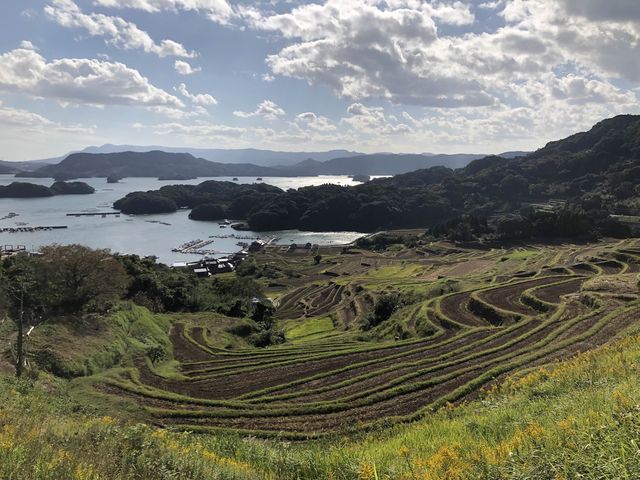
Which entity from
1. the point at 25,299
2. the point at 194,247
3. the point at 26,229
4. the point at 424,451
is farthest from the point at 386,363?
the point at 26,229

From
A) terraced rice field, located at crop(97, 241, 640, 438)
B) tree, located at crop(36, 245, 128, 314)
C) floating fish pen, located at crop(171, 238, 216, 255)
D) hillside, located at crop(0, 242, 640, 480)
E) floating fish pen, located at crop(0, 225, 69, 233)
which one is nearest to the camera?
hillside, located at crop(0, 242, 640, 480)

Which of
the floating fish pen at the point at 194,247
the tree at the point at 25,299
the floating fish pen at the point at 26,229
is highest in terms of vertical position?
the tree at the point at 25,299

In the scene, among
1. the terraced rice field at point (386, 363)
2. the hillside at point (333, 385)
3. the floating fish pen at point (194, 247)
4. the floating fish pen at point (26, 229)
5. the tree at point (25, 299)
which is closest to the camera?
the hillside at point (333, 385)

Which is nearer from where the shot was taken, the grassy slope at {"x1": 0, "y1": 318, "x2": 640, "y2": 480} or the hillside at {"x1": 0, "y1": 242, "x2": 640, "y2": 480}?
the grassy slope at {"x1": 0, "y1": 318, "x2": 640, "y2": 480}

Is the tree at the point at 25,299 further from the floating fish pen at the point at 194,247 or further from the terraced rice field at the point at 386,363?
the floating fish pen at the point at 194,247

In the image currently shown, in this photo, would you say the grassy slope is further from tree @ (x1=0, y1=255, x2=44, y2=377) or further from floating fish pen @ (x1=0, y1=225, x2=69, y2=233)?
floating fish pen @ (x1=0, y1=225, x2=69, y2=233)

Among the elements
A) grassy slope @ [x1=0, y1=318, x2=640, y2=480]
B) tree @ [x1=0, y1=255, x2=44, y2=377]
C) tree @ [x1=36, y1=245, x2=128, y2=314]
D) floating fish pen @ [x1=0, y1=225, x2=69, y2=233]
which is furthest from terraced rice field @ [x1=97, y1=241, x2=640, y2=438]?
floating fish pen @ [x1=0, y1=225, x2=69, y2=233]

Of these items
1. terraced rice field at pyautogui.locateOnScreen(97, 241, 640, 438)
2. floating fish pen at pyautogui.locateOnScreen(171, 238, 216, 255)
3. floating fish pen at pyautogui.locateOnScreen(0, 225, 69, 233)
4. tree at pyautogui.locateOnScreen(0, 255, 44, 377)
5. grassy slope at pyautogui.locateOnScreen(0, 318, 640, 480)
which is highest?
grassy slope at pyautogui.locateOnScreen(0, 318, 640, 480)

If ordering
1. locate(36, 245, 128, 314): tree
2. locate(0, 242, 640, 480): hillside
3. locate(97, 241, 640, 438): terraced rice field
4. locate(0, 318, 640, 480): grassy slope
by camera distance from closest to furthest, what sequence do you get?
locate(0, 318, 640, 480): grassy slope < locate(0, 242, 640, 480): hillside < locate(97, 241, 640, 438): terraced rice field < locate(36, 245, 128, 314): tree

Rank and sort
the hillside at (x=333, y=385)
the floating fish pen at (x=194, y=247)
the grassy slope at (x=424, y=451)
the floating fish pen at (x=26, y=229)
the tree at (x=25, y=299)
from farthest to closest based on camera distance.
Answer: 1. the floating fish pen at (x=26, y=229)
2. the floating fish pen at (x=194, y=247)
3. the tree at (x=25, y=299)
4. the hillside at (x=333, y=385)
5. the grassy slope at (x=424, y=451)

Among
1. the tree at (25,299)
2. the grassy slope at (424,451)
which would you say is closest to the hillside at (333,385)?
the grassy slope at (424,451)

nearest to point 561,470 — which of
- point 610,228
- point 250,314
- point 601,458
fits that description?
point 601,458
